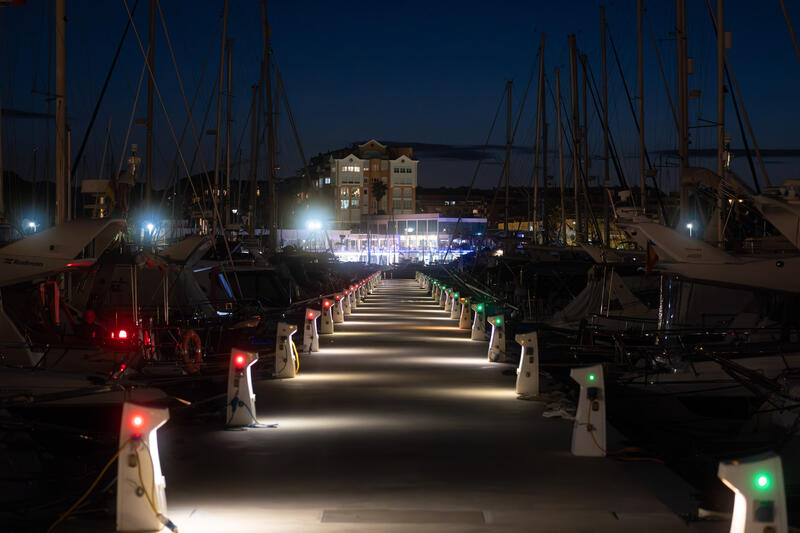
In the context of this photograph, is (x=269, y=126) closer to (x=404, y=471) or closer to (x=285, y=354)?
(x=285, y=354)

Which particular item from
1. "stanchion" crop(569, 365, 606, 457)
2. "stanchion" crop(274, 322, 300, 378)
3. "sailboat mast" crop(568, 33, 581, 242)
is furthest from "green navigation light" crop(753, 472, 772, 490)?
"sailboat mast" crop(568, 33, 581, 242)

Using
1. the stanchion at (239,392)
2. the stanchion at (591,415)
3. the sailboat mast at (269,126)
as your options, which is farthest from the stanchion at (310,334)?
the sailboat mast at (269,126)

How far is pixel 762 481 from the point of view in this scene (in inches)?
314

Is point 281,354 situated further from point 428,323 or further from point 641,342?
point 428,323

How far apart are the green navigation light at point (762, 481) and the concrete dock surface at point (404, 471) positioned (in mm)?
2221

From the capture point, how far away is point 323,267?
77625 millimetres

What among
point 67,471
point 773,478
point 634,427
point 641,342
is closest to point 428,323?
point 641,342

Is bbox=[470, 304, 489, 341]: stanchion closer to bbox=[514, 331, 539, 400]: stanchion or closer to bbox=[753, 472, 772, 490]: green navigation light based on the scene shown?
bbox=[514, 331, 539, 400]: stanchion

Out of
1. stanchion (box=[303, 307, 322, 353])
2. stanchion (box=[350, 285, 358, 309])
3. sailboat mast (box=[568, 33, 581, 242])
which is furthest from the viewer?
sailboat mast (box=[568, 33, 581, 242])

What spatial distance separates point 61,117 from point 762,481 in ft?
72.0

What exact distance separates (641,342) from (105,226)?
58.8ft

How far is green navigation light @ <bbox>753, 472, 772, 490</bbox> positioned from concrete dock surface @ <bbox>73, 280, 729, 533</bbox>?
7.29 ft

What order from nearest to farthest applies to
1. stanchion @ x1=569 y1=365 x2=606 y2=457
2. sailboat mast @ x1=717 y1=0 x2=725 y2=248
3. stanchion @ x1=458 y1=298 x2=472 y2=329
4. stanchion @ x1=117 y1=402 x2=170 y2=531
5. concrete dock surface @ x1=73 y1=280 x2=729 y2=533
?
stanchion @ x1=117 y1=402 x2=170 y2=531, concrete dock surface @ x1=73 y1=280 x2=729 y2=533, stanchion @ x1=569 y1=365 x2=606 y2=457, sailboat mast @ x1=717 y1=0 x2=725 y2=248, stanchion @ x1=458 y1=298 x2=472 y2=329

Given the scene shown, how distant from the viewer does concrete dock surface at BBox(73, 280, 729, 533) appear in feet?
34.6
